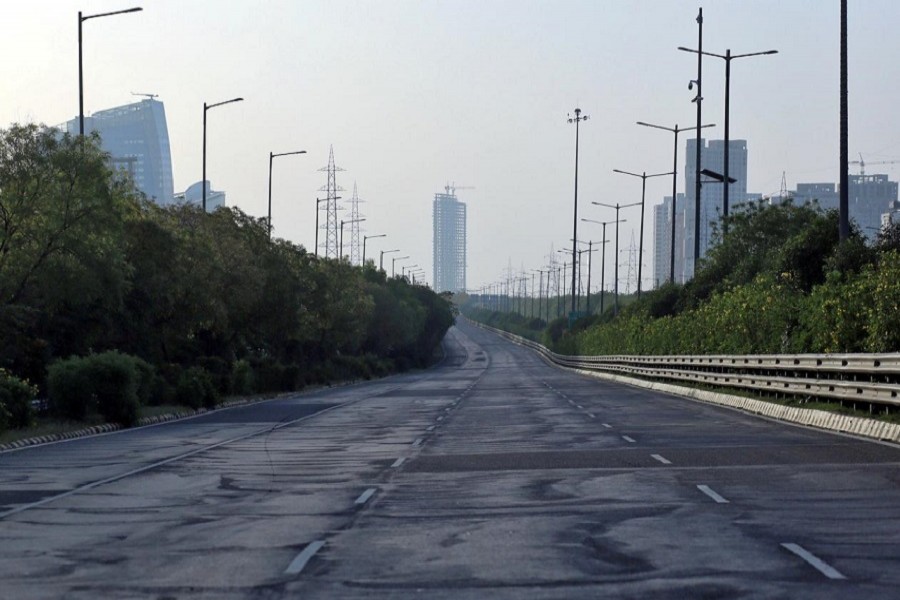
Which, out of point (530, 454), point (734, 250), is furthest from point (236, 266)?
point (530, 454)

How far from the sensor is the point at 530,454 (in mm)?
23328

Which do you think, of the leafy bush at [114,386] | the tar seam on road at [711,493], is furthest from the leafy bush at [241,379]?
the tar seam on road at [711,493]

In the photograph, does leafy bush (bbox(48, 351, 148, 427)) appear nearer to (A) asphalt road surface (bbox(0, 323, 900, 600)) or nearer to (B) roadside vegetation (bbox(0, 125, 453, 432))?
(B) roadside vegetation (bbox(0, 125, 453, 432))

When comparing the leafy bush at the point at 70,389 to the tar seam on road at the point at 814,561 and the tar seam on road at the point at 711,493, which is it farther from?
the tar seam on road at the point at 814,561

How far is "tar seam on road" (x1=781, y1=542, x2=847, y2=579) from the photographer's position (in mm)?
10766

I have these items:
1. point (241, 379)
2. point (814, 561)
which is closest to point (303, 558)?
point (814, 561)

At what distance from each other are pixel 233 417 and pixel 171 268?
352 inches

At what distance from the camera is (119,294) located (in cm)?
4112

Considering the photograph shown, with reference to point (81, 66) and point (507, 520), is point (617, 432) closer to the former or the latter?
point (507, 520)

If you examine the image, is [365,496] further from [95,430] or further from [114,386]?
[114,386]

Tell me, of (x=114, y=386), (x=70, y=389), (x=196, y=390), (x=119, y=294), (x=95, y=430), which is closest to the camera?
(x=95, y=430)

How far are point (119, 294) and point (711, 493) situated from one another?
89.8 feet

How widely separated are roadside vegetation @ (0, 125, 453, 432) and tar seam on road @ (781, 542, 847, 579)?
21766 mm

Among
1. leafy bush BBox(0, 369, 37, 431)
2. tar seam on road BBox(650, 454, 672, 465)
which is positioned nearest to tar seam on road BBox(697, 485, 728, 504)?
tar seam on road BBox(650, 454, 672, 465)
